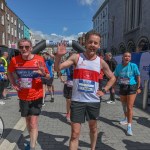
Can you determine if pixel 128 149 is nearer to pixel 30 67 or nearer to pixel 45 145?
pixel 45 145

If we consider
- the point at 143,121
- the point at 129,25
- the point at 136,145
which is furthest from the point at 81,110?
the point at 129,25

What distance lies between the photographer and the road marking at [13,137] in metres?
4.91

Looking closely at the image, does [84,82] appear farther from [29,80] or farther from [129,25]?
[129,25]

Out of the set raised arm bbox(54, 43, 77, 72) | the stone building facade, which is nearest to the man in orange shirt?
raised arm bbox(54, 43, 77, 72)

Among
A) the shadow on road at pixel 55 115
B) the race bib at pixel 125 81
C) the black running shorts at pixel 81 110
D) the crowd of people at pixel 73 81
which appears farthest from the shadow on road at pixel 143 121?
the black running shorts at pixel 81 110

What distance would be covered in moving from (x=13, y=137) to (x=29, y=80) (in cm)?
152

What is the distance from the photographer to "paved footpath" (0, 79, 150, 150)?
16.9ft

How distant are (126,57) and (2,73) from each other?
5.55m

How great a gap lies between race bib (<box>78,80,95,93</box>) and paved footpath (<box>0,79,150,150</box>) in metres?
1.47

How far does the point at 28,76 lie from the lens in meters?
4.53

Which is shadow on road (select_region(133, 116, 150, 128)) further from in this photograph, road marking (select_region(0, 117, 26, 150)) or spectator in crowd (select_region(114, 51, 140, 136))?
road marking (select_region(0, 117, 26, 150))

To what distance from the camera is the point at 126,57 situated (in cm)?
618

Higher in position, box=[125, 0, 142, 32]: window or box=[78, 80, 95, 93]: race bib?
box=[125, 0, 142, 32]: window

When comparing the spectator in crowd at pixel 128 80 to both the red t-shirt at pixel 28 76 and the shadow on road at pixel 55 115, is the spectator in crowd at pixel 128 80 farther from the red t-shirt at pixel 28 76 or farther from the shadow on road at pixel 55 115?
the red t-shirt at pixel 28 76
